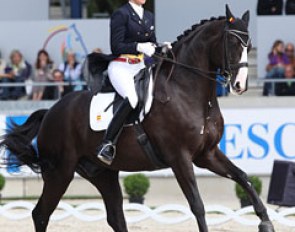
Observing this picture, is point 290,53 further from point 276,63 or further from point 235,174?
point 235,174

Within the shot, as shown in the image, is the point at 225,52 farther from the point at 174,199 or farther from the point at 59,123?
the point at 174,199

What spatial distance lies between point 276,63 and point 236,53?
24.5ft

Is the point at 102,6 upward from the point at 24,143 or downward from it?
upward

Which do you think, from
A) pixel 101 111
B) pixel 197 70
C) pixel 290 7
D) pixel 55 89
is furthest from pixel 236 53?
pixel 290 7

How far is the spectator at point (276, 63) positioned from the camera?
1631cm

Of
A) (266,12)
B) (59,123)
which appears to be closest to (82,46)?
(266,12)

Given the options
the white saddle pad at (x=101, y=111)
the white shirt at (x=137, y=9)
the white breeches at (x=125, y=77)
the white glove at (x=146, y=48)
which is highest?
the white shirt at (x=137, y=9)

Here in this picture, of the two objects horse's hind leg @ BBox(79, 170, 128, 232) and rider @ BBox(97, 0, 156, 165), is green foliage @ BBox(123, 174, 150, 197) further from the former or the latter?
rider @ BBox(97, 0, 156, 165)

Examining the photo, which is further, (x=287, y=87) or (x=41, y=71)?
(x=41, y=71)

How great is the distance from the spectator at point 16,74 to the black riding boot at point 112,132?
23.2ft

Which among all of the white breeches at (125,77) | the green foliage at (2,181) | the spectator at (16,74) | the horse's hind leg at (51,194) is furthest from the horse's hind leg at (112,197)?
the spectator at (16,74)

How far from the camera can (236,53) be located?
9062mm

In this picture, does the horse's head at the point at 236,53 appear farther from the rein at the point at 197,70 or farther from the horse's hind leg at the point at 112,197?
the horse's hind leg at the point at 112,197

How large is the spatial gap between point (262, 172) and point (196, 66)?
6.51 m
